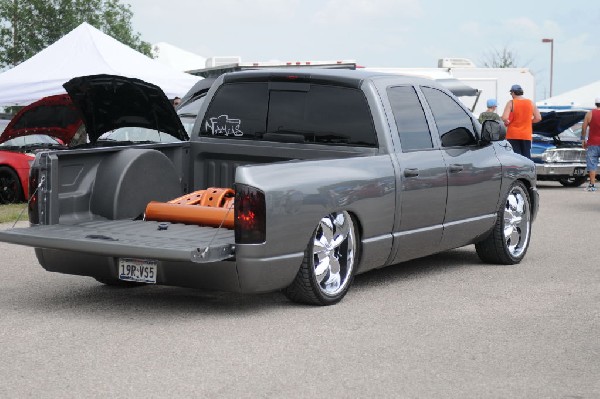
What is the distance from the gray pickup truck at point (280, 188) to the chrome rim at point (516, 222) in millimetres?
16

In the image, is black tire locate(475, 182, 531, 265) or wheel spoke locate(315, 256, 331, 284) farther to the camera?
black tire locate(475, 182, 531, 265)

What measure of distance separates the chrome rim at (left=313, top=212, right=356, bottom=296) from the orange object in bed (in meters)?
0.63

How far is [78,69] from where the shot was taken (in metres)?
21.8

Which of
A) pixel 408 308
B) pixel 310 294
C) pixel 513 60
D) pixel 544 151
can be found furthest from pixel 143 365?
pixel 513 60

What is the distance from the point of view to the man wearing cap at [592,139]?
21.8 m

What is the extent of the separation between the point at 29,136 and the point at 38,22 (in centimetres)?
3543

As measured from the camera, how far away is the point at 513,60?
231ft

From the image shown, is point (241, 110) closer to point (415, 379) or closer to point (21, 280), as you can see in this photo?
point (21, 280)

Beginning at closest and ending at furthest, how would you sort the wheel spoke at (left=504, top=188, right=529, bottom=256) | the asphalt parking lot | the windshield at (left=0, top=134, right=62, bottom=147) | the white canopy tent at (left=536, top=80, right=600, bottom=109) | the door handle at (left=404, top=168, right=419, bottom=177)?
the asphalt parking lot, the door handle at (left=404, top=168, right=419, bottom=177), the wheel spoke at (left=504, top=188, right=529, bottom=256), the windshield at (left=0, top=134, right=62, bottom=147), the white canopy tent at (left=536, top=80, right=600, bottom=109)

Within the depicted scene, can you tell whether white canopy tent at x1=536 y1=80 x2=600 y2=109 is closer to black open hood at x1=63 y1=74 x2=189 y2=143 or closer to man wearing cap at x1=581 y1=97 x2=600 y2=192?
man wearing cap at x1=581 y1=97 x2=600 y2=192

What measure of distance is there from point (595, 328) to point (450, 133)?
9.17ft

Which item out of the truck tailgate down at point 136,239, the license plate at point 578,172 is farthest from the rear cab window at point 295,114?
the license plate at point 578,172

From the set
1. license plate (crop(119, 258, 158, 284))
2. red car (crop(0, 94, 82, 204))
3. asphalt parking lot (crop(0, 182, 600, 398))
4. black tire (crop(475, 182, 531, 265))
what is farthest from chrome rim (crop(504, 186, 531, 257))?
red car (crop(0, 94, 82, 204))

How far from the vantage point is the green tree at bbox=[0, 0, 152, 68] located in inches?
2041
